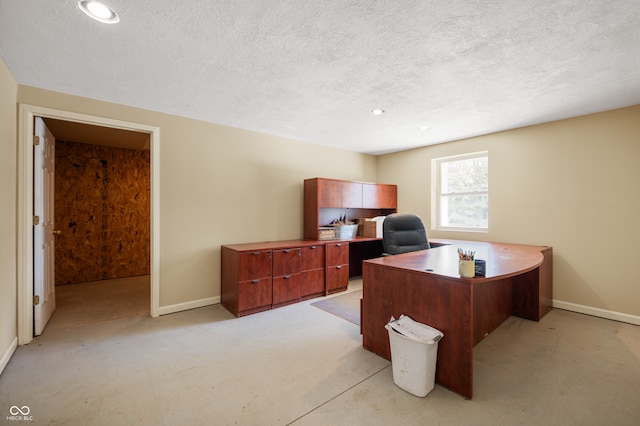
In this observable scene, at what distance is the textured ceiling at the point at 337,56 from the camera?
1646 millimetres

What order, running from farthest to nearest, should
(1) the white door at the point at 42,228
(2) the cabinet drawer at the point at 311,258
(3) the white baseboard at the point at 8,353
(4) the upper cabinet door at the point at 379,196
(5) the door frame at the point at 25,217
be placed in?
(4) the upper cabinet door at the point at 379,196 → (2) the cabinet drawer at the point at 311,258 → (1) the white door at the point at 42,228 → (5) the door frame at the point at 25,217 → (3) the white baseboard at the point at 8,353

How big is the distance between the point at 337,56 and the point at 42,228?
3.23 meters

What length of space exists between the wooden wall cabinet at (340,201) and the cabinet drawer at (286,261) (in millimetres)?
628

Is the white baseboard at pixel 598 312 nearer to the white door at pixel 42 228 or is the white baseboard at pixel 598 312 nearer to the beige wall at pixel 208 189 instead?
the beige wall at pixel 208 189

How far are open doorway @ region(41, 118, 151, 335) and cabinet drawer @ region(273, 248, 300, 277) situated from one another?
2007mm

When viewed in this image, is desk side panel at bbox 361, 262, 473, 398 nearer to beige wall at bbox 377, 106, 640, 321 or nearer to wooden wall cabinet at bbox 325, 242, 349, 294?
wooden wall cabinet at bbox 325, 242, 349, 294

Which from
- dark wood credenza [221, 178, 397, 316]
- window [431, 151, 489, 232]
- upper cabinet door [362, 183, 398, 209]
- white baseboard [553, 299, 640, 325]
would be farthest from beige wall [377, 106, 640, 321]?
dark wood credenza [221, 178, 397, 316]

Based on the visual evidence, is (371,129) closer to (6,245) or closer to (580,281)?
(580,281)

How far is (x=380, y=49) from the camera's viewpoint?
202 centimetres

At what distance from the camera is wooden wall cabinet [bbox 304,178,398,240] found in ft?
14.0

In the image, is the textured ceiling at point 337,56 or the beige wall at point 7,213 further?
the beige wall at point 7,213

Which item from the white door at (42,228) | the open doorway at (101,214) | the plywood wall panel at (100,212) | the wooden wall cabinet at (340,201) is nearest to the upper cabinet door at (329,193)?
the wooden wall cabinet at (340,201)

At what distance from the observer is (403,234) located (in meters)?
3.49

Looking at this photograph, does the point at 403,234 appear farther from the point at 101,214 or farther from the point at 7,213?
the point at 101,214
